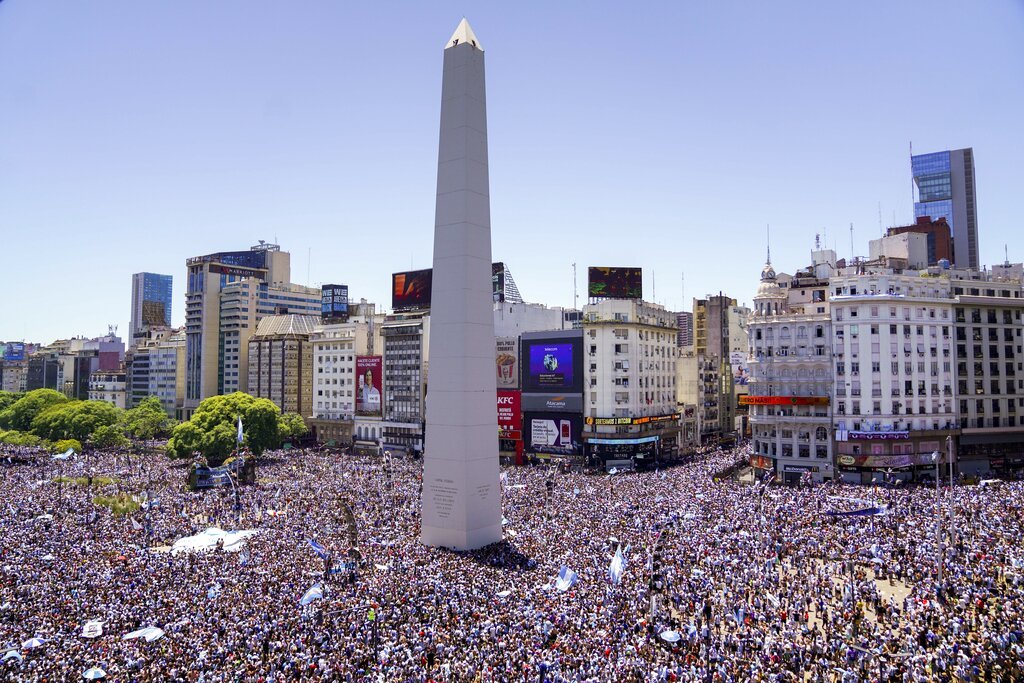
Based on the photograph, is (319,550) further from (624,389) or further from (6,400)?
(6,400)

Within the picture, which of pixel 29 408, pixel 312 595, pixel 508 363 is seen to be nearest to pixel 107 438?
pixel 29 408

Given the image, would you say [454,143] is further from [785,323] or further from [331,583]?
[785,323]

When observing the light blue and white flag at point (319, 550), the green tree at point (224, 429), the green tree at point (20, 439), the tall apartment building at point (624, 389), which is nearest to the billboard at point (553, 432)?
the tall apartment building at point (624, 389)

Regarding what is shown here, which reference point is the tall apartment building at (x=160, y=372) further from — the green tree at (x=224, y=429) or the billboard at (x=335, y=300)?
the green tree at (x=224, y=429)

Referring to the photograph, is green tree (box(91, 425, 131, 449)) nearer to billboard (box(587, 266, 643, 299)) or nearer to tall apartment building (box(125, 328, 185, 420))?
tall apartment building (box(125, 328, 185, 420))

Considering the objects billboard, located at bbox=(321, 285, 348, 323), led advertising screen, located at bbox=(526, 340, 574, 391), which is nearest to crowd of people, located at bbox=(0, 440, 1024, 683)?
led advertising screen, located at bbox=(526, 340, 574, 391)

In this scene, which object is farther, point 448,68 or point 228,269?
point 228,269

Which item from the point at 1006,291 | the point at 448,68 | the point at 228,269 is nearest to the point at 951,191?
the point at 1006,291
